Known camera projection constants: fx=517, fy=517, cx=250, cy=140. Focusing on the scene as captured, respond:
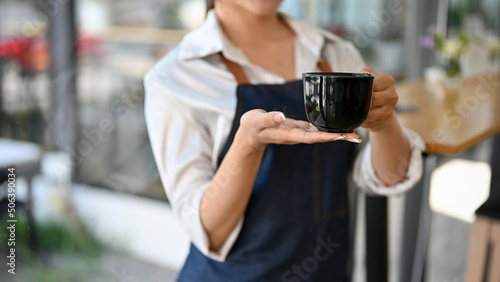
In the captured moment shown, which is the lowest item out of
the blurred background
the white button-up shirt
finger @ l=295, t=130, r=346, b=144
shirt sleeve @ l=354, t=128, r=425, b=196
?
the blurred background

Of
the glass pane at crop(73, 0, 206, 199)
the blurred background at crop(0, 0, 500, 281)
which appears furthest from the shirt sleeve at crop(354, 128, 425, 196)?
the glass pane at crop(73, 0, 206, 199)

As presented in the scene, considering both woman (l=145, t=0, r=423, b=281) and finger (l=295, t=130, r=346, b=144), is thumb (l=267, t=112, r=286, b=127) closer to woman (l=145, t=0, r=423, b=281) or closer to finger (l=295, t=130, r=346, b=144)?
finger (l=295, t=130, r=346, b=144)

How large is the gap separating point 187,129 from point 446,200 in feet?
10.5

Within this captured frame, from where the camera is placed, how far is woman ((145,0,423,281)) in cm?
104

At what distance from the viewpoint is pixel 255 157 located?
37.2 inches

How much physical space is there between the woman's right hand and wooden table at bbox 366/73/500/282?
73 centimetres

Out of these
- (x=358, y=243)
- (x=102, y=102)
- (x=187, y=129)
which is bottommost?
(x=358, y=243)

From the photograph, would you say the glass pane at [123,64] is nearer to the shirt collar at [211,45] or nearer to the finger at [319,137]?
the shirt collar at [211,45]

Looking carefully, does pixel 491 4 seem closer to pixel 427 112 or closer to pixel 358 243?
pixel 358 243

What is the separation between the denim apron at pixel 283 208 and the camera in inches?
43.6

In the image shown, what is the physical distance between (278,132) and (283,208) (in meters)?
0.37

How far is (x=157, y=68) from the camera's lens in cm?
108

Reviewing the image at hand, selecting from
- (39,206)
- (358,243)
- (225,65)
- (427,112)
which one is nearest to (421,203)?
(427,112)

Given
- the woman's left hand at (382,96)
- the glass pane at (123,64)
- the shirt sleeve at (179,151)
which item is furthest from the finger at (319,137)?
the glass pane at (123,64)
